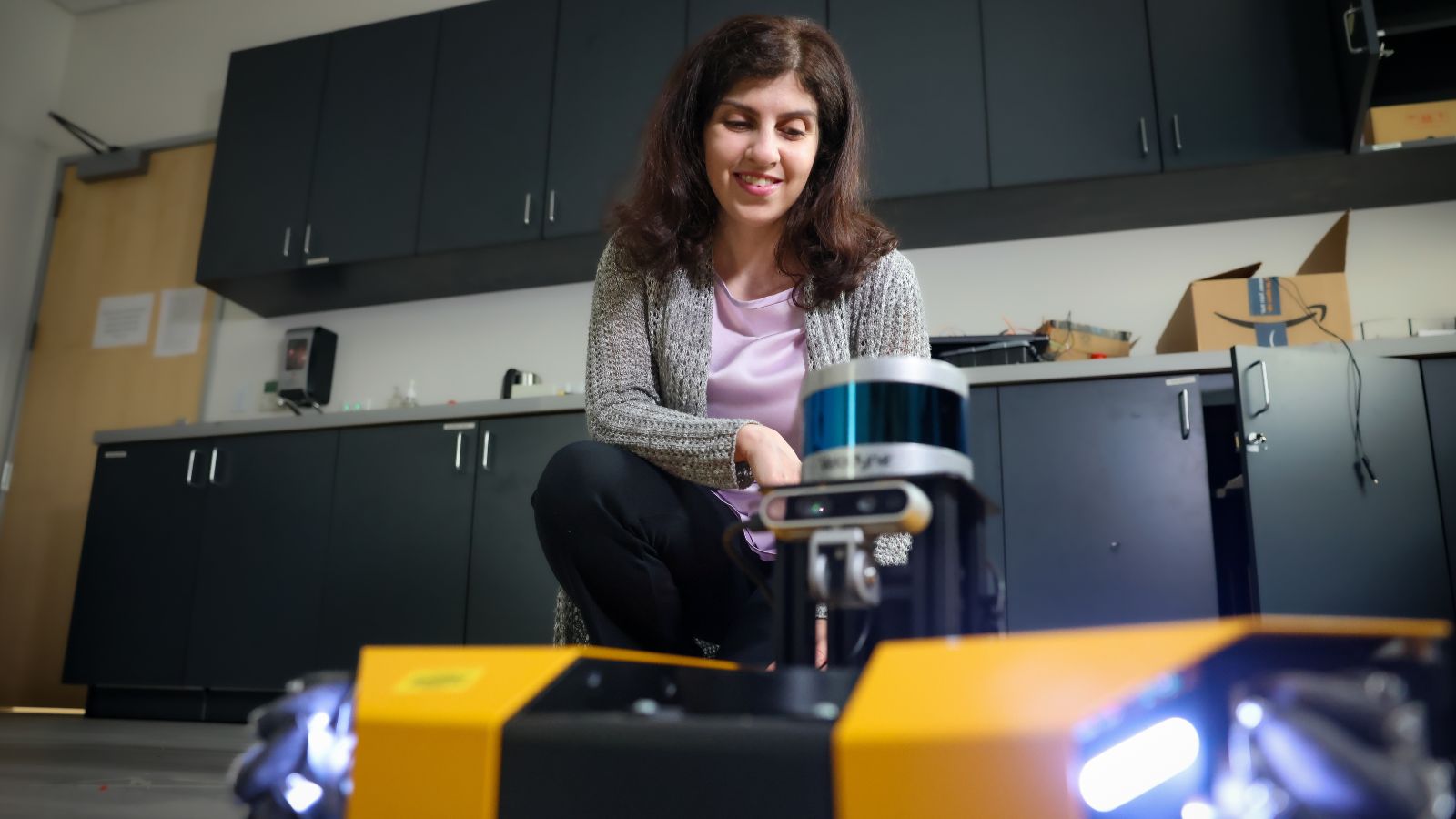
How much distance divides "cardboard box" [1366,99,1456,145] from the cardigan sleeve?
6.00 ft

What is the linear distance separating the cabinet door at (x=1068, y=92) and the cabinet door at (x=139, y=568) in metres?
2.31

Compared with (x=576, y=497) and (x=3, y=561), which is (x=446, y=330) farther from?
(x=576, y=497)

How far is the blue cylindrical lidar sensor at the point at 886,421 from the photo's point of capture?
0.69 metres

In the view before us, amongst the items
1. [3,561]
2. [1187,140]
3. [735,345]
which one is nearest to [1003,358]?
[1187,140]

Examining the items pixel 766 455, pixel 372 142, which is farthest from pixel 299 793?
pixel 372 142

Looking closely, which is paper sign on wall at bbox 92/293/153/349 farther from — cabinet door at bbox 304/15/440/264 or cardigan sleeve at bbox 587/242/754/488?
cardigan sleeve at bbox 587/242/754/488

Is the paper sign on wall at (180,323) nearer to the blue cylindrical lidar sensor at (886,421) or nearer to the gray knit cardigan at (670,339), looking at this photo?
the gray knit cardigan at (670,339)

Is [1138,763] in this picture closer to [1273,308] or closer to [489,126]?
[1273,308]

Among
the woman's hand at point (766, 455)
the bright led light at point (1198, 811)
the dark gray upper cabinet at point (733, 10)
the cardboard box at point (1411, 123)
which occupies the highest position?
the dark gray upper cabinet at point (733, 10)

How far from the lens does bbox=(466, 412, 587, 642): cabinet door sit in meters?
2.34

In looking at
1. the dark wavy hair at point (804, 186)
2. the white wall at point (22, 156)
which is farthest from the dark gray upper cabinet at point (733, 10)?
the white wall at point (22, 156)

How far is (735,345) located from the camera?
1275mm

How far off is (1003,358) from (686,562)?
122 cm

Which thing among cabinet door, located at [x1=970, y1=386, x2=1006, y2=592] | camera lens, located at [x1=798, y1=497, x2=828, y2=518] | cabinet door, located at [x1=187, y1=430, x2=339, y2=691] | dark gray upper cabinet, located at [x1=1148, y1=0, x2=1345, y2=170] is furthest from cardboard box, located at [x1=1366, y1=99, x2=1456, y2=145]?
cabinet door, located at [x1=187, y1=430, x2=339, y2=691]
